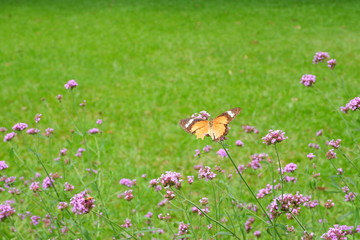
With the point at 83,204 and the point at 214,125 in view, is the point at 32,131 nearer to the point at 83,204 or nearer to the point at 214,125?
the point at 83,204

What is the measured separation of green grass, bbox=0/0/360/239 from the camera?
470 centimetres

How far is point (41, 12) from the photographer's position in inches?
548

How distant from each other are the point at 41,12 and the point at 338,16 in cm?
975

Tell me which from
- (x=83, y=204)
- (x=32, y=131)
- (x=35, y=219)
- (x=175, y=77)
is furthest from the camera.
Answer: (x=175, y=77)

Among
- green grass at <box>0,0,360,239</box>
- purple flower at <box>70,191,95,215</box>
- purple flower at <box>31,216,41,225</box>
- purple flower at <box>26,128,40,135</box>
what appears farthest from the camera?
green grass at <box>0,0,360,239</box>

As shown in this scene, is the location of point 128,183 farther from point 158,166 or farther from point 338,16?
point 338,16

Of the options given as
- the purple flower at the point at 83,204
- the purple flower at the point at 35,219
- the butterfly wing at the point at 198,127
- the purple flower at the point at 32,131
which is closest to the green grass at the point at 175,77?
the purple flower at the point at 32,131

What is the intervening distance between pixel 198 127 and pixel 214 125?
9cm

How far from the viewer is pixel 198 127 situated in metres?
2.00

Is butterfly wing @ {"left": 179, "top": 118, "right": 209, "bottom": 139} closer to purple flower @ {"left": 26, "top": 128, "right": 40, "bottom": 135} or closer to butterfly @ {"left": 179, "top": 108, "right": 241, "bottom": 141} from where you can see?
butterfly @ {"left": 179, "top": 108, "right": 241, "bottom": 141}

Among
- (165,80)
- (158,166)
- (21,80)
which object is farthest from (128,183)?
(21,80)

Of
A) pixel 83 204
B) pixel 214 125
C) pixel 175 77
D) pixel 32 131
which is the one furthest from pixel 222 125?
pixel 175 77

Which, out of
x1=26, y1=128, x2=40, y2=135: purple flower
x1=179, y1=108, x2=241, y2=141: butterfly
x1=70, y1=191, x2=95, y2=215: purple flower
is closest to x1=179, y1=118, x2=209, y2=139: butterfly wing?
x1=179, y1=108, x2=241, y2=141: butterfly

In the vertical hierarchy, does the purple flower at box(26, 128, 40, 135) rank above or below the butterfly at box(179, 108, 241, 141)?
below
